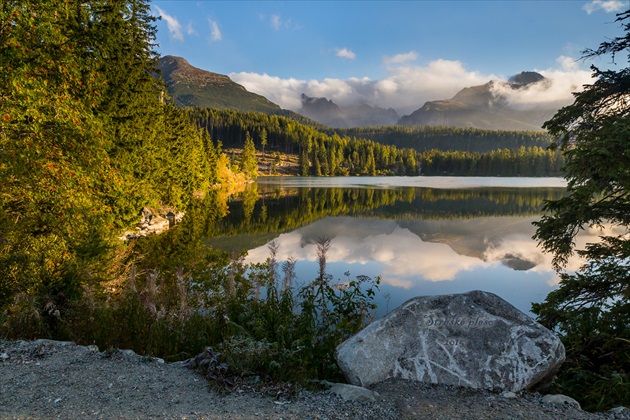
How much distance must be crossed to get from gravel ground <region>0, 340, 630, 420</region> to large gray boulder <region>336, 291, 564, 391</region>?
0.62 ft

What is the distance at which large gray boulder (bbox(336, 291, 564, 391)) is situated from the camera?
5.03 m

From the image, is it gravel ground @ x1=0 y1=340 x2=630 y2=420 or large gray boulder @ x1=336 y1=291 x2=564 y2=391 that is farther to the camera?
large gray boulder @ x1=336 y1=291 x2=564 y2=391

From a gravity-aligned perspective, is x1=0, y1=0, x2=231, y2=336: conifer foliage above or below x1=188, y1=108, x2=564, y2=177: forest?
below

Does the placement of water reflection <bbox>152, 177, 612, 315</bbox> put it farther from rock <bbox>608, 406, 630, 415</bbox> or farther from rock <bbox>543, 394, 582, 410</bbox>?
rock <bbox>608, 406, 630, 415</bbox>

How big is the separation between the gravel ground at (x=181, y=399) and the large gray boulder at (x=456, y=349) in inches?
7.4

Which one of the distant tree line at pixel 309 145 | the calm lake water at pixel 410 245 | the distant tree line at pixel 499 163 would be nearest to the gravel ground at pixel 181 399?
the calm lake water at pixel 410 245

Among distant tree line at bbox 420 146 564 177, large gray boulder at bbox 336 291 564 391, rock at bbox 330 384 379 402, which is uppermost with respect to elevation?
distant tree line at bbox 420 146 564 177

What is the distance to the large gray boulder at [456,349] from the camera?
198 inches

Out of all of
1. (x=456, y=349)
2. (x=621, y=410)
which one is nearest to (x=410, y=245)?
(x=456, y=349)

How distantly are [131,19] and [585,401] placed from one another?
29174mm

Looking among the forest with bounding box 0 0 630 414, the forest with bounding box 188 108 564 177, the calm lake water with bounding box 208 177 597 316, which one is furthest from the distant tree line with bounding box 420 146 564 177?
the forest with bounding box 0 0 630 414

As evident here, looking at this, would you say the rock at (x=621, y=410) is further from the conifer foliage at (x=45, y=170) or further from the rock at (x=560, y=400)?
the conifer foliage at (x=45, y=170)

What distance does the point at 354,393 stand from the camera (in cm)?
461

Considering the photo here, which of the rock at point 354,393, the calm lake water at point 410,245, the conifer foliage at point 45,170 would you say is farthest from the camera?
the calm lake water at point 410,245
